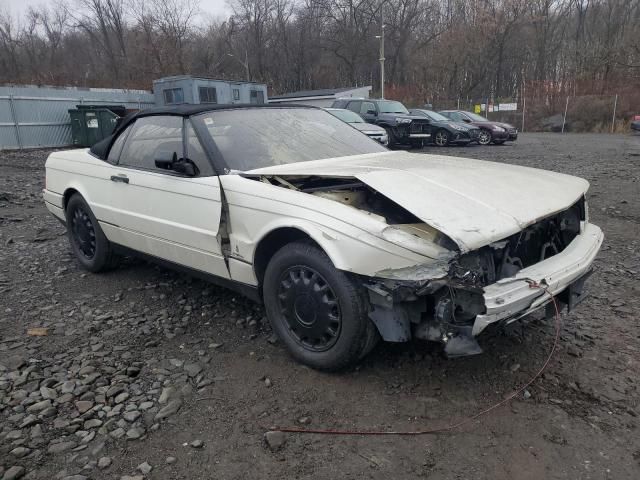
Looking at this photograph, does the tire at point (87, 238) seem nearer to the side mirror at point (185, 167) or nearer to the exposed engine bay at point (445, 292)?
the side mirror at point (185, 167)

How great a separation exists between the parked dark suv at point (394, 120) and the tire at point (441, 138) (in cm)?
101

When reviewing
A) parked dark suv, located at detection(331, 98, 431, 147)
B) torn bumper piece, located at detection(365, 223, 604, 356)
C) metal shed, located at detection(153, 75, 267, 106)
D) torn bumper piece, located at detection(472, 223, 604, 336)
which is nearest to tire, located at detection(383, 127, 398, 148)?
parked dark suv, located at detection(331, 98, 431, 147)

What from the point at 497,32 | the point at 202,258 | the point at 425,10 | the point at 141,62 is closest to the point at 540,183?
the point at 202,258

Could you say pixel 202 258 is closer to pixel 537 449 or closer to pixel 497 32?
pixel 537 449

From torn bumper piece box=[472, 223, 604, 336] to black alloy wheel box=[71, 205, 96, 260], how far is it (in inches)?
144

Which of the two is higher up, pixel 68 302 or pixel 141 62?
pixel 141 62

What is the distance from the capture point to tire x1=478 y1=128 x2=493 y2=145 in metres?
19.0

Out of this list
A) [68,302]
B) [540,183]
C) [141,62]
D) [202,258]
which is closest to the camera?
[540,183]

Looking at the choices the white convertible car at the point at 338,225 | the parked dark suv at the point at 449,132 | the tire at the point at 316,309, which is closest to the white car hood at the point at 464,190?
the white convertible car at the point at 338,225

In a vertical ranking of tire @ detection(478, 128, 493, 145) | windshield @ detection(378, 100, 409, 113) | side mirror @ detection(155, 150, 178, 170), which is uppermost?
windshield @ detection(378, 100, 409, 113)

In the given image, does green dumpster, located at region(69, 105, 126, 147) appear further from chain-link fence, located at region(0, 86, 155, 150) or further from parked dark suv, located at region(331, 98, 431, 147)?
parked dark suv, located at region(331, 98, 431, 147)

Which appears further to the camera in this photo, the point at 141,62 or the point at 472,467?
the point at 141,62

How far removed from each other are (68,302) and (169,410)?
78.1 inches

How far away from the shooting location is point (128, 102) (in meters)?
21.5
